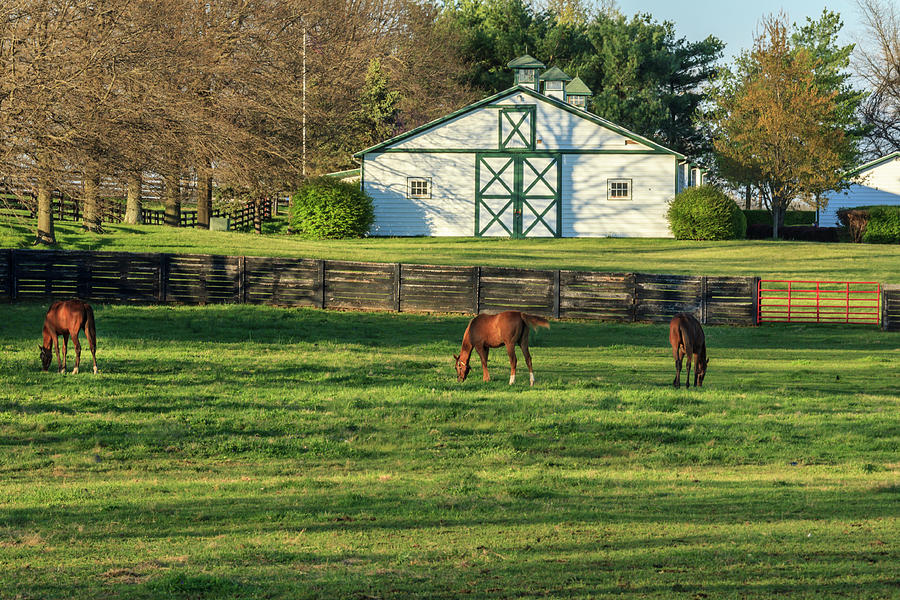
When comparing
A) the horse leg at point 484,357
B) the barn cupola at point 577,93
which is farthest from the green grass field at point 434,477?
the barn cupola at point 577,93

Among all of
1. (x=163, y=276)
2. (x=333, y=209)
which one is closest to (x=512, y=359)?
(x=163, y=276)

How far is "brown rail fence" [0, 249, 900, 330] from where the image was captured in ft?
101

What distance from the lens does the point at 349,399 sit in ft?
56.4

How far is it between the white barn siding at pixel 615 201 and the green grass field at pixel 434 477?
29788mm

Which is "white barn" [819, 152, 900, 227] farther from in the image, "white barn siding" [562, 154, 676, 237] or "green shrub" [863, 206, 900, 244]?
"white barn siding" [562, 154, 676, 237]

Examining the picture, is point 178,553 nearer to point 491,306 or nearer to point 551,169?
point 491,306

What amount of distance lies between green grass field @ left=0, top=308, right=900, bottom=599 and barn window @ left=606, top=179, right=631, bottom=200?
97.9 feet

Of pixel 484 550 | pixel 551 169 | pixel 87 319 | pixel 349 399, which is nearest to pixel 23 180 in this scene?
pixel 87 319

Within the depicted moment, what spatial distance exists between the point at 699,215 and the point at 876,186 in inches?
818

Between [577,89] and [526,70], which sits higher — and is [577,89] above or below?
above

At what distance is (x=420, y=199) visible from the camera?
54.2m

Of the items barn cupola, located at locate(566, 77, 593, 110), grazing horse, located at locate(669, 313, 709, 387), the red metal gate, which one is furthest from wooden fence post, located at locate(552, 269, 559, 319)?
barn cupola, located at locate(566, 77, 593, 110)

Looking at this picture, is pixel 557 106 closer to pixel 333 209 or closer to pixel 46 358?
pixel 333 209

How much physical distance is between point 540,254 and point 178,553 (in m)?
37.0
